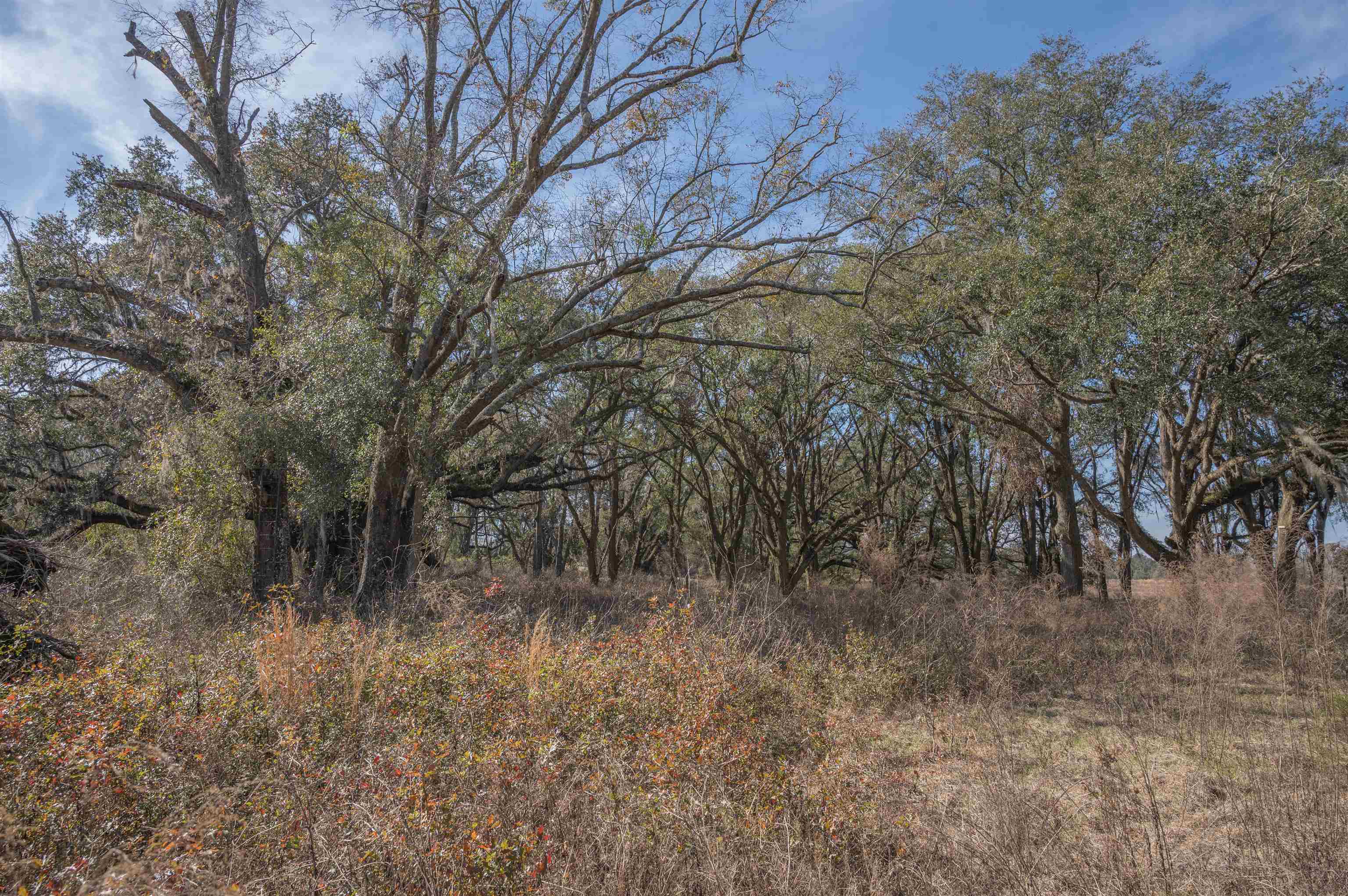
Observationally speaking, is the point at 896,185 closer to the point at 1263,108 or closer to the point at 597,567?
the point at 1263,108

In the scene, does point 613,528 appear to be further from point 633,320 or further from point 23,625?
point 23,625

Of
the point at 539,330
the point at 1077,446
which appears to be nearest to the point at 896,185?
the point at 539,330

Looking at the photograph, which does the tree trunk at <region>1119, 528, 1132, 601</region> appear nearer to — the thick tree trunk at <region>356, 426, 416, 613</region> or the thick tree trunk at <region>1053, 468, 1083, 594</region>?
the thick tree trunk at <region>1053, 468, 1083, 594</region>

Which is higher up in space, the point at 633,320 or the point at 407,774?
the point at 633,320

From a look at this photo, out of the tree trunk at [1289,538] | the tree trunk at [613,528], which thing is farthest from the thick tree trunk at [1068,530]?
the tree trunk at [613,528]

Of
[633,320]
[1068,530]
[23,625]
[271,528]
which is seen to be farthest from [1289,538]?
[271,528]

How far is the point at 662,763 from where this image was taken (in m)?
4.61

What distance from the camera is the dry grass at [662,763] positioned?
11.4 ft

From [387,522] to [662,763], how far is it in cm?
882

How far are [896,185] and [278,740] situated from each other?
11752mm

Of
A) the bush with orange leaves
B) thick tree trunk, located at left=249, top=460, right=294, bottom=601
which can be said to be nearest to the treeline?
thick tree trunk, located at left=249, top=460, right=294, bottom=601

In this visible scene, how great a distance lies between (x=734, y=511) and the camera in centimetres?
1905

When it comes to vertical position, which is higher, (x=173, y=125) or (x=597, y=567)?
(x=173, y=125)

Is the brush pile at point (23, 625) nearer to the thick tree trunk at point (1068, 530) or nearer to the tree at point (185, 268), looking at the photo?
the tree at point (185, 268)
